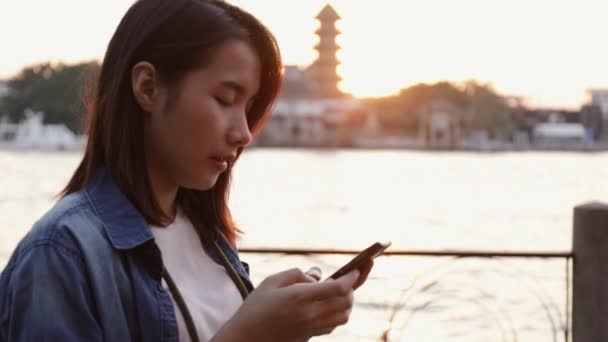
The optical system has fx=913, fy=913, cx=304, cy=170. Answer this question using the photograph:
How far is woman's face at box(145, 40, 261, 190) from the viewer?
4.18ft

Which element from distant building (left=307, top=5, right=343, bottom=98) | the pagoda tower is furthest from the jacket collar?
distant building (left=307, top=5, right=343, bottom=98)

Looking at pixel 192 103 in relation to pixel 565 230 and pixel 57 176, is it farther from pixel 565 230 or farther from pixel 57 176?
pixel 57 176

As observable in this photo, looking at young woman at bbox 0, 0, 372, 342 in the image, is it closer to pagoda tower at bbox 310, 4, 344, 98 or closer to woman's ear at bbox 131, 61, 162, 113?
woman's ear at bbox 131, 61, 162, 113

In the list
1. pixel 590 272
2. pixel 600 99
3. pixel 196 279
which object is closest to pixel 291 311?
pixel 196 279

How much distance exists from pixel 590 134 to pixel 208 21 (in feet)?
403

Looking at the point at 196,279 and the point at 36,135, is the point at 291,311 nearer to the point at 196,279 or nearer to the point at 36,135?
the point at 196,279

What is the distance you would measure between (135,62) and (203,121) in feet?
0.41

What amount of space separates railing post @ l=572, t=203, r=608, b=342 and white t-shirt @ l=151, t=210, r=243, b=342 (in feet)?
8.74

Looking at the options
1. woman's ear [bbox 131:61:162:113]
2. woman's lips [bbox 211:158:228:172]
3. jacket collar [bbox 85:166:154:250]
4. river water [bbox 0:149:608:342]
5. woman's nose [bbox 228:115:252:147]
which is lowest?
river water [bbox 0:149:608:342]

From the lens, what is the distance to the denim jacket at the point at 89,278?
1090mm

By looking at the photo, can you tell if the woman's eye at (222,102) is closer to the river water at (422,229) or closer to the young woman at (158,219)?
the young woman at (158,219)

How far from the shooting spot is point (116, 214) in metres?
1.23

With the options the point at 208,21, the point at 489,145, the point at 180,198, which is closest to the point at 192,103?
the point at 208,21

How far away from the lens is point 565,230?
42625mm
